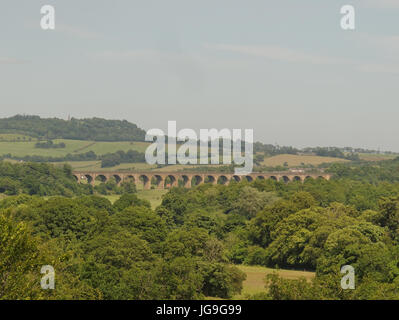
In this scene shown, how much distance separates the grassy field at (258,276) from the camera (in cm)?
5416

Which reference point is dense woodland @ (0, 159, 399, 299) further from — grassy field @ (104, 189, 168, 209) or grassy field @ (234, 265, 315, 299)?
grassy field @ (104, 189, 168, 209)

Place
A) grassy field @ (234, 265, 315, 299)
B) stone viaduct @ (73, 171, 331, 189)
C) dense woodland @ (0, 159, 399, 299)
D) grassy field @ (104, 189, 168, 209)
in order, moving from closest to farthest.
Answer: dense woodland @ (0, 159, 399, 299)
grassy field @ (234, 265, 315, 299)
grassy field @ (104, 189, 168, 209)
stone viaduct @ (73, 171, 331, 189)

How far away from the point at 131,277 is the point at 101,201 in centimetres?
5519

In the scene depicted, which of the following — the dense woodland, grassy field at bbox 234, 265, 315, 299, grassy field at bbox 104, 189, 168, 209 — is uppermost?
the dense woodland

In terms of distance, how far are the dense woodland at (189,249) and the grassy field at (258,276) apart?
1.11 metres

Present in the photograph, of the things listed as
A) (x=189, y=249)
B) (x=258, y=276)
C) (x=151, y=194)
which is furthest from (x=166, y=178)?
(x=189, y=249)

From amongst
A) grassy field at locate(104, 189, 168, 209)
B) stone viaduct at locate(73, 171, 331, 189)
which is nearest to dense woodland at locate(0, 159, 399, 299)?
grassy field at locate(104, 189, 168, 209)

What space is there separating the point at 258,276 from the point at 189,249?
845cm

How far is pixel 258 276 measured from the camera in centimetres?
6206

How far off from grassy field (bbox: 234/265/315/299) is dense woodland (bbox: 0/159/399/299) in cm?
111

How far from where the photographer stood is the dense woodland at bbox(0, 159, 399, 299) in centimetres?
3703

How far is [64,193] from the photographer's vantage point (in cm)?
13725
